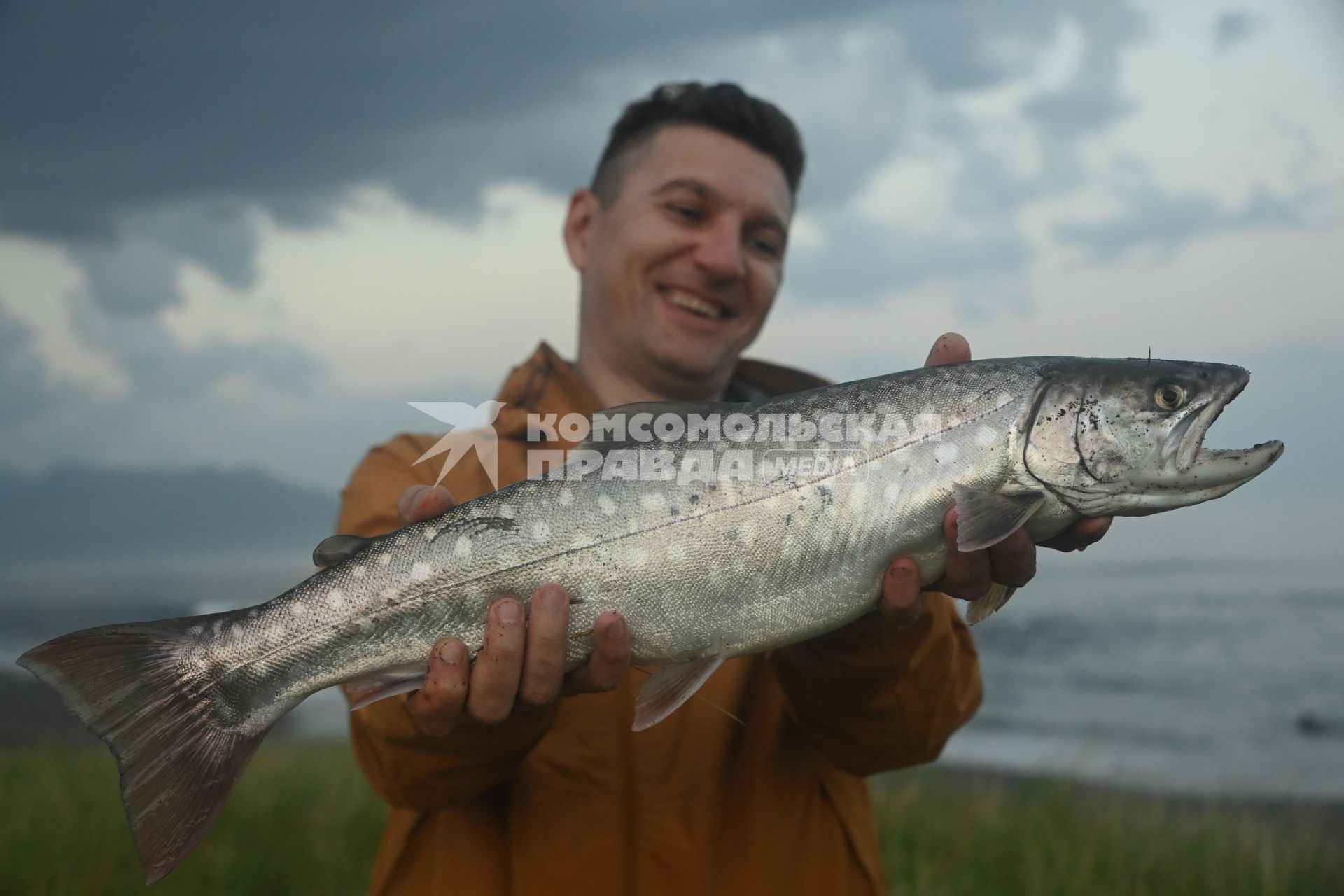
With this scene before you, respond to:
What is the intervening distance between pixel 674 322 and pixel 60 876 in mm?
4095

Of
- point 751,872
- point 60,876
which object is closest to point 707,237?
point 751,872

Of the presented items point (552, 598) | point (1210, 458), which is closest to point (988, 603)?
point (1210, 458)

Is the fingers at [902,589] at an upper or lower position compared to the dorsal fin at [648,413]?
lower

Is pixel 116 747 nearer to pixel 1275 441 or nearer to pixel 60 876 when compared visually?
pixel 1275 441

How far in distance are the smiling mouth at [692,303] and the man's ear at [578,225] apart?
74 cm

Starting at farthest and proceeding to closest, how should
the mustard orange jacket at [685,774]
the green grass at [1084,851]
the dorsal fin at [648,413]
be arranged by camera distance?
1. the green grass at [1084,851]
2. the mustard orange jacket at [685,774]
3. the dorsal fin at [648,413]

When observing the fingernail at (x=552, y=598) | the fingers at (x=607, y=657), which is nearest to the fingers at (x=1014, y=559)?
the fingers at (x=607, y=657)

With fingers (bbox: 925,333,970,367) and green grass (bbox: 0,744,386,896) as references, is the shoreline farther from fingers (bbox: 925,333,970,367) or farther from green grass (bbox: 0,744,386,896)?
fingers (bbox: 925,333,970,367)

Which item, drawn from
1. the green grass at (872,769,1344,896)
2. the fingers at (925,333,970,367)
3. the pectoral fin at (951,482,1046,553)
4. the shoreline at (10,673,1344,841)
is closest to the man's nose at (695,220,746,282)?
the fingers at (925,333,970,367)

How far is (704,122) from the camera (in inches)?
156

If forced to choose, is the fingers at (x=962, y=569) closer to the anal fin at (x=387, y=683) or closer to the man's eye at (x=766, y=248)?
the anal fin at (x=387, y=683)

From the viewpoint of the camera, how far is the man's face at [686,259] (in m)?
3.71

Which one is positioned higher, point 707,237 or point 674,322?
point 707,237

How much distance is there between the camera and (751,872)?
2777 millimetres
